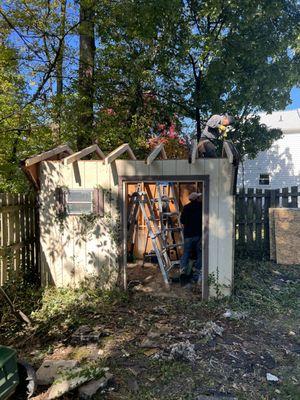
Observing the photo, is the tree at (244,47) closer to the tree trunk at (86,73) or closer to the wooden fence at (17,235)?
the tree trunk at (86,73)

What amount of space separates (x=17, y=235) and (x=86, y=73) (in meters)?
6.15

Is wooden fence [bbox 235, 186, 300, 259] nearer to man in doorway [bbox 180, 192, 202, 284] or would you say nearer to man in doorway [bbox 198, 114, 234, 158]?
man in doorway [bbox 180, 192, 202, 284]

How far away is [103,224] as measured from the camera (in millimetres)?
5965

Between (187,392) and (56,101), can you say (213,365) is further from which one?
(56,101)

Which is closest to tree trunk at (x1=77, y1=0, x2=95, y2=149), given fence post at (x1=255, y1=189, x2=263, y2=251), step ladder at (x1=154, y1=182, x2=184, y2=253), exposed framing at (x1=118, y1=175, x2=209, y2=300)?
step ladder at (x1=154, y1=182, x2=184, y2=253)

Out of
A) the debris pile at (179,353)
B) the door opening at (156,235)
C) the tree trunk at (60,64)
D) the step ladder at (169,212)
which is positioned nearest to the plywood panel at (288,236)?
the door opening at (156,235)

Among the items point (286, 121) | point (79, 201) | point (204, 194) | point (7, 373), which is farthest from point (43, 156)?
point (286, 121)

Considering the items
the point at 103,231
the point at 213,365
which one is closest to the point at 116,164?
the point at 103,231

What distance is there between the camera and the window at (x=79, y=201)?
19.7 feet

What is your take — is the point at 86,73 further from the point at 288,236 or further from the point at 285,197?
the point at 288,236

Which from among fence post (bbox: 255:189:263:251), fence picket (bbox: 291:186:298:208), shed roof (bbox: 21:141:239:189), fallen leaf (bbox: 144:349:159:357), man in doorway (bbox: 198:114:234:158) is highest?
man in doorway (bbox: 198:114:234:158)

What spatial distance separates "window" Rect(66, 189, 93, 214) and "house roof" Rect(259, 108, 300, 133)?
14004mm

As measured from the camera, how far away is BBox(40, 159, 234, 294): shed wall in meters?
5.58

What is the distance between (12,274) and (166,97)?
300 inches
